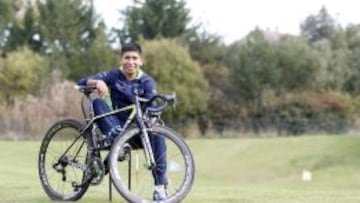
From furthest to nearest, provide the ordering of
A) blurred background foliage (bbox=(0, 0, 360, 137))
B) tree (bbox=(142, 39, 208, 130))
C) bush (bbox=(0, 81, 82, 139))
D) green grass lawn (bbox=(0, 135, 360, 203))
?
tree (bbox=(142, 39, 208, 130)), blurred background foliage (bbox=(0, 0, 360, 137)), bush (bbox=(0, 81, 82, 139)), green grass lawn (bbox=(0, 135, 360, 203))

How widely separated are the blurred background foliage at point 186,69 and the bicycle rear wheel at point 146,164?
28.1 m

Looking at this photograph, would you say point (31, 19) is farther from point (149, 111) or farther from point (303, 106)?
point (149, 111)

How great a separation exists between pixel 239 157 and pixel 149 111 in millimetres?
18795

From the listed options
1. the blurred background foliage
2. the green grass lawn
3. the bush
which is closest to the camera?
the green grass lawn

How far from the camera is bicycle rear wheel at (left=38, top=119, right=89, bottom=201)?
5840 millimetres

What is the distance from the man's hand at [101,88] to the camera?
219 inches

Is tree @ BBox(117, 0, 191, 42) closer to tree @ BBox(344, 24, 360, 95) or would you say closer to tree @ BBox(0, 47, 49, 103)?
tree @ BBox(0, 47, 49, 103)

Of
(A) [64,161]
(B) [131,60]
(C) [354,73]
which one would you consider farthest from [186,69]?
(B) [131,60]

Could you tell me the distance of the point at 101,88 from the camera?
5551mm


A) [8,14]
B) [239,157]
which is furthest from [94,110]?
[8,14]

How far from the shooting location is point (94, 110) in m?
5.64

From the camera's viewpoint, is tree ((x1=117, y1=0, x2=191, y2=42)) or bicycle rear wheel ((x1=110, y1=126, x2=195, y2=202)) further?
tree ((x1=117, y1=0, x2=191, y2=42))

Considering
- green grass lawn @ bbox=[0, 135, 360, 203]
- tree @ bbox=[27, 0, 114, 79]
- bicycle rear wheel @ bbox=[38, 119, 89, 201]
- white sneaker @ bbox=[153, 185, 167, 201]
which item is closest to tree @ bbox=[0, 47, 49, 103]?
tree @ bbox=[27, 0, 114, 79]

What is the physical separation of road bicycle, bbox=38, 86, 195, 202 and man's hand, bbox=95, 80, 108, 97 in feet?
0.29
